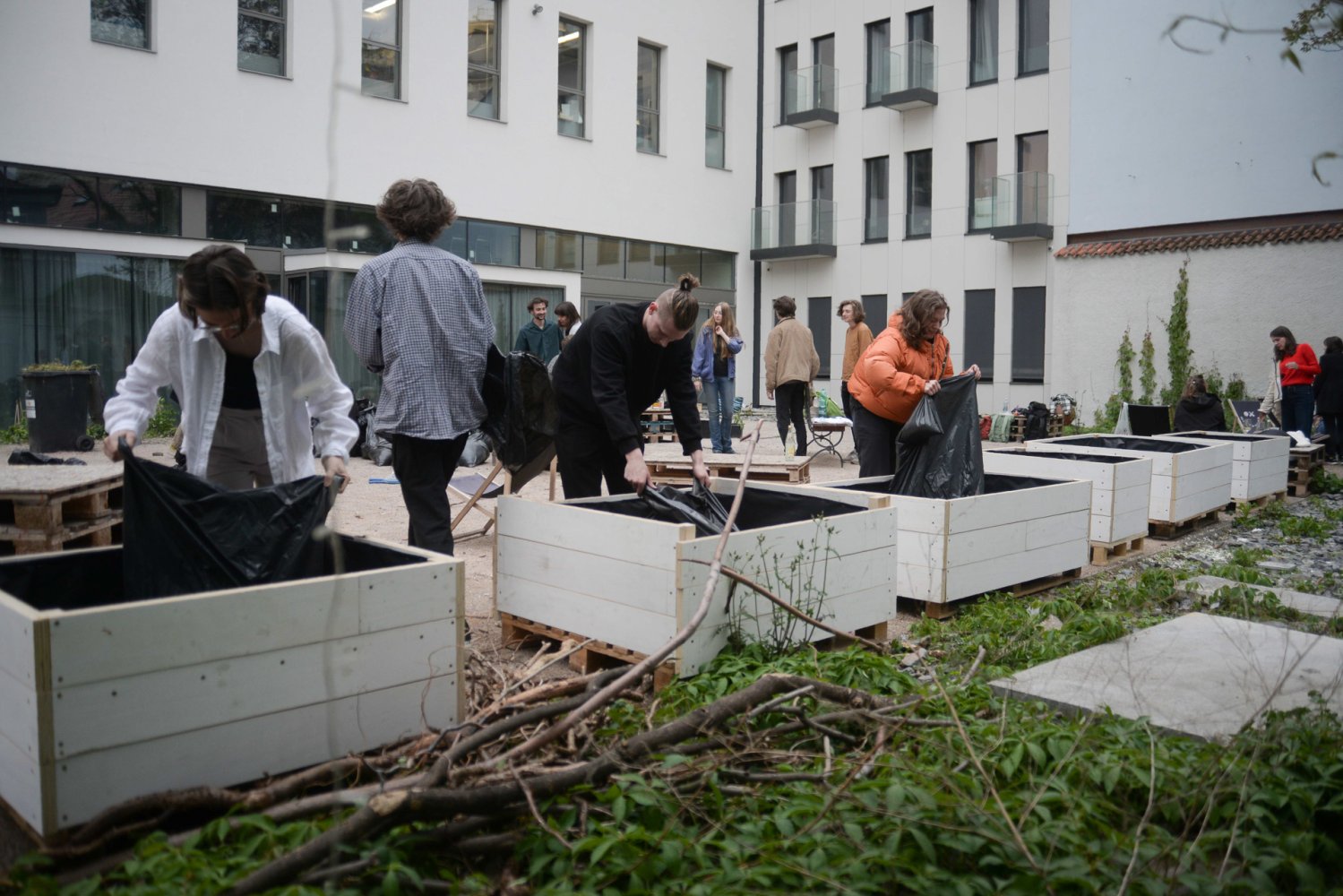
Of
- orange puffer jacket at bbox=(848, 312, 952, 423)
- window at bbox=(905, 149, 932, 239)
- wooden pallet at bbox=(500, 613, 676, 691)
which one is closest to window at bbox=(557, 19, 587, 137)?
window at bbox=(905, 149, 932, 239)

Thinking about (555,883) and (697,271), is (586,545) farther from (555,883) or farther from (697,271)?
(697,271)

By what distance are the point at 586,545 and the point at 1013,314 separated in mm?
20767

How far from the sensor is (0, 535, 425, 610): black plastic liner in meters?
3.41

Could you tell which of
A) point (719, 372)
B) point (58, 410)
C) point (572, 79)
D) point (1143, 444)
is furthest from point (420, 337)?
point (572, 79)

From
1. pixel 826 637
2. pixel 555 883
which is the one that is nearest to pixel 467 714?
pixel 555 883

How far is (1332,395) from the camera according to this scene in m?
15.5

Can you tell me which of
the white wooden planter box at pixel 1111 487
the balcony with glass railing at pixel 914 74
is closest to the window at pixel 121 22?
the white wooden planter box at pixel 1111 487

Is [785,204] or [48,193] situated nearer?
[48,193]

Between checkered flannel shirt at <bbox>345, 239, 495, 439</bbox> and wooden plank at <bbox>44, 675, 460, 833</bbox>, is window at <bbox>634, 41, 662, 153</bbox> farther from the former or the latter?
wooden plank at <bbox>44, 675, 460, 833</bbox>

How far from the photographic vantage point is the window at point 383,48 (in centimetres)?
1934

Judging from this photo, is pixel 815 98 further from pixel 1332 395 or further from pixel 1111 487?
pixel 1111 487

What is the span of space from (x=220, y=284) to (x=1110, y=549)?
6.18 metres

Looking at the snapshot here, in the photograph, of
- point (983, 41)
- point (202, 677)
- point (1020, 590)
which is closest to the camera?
point (202, 677)

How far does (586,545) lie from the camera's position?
4.46 m
